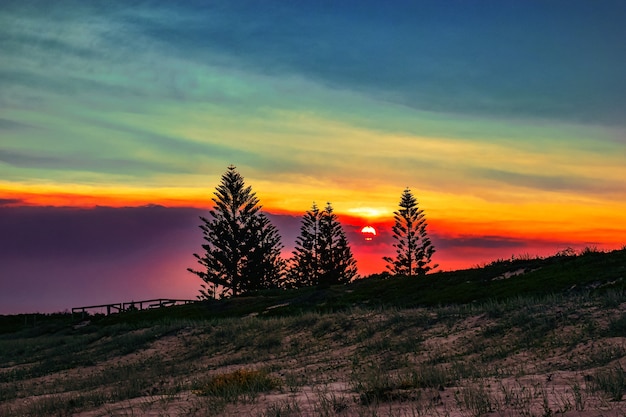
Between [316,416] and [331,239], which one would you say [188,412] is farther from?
[331,239]

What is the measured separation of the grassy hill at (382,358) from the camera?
42.9ft

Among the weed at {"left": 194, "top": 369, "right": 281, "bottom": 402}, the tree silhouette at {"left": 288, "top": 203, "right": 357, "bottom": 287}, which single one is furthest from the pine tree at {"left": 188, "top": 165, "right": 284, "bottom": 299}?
the weed at {"left": 194, "top": 369, "right": 281, "bottom": 402}

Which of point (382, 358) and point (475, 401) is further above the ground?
point (475, 401)

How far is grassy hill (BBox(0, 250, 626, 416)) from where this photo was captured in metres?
13.1

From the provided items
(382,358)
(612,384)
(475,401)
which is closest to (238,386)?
(475,401)

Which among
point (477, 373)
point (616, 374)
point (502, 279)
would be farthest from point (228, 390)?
point (502, 279)

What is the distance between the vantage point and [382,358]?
2325cm

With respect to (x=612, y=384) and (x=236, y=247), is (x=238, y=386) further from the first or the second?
(x=236, y=247)

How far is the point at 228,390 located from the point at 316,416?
4.00 m

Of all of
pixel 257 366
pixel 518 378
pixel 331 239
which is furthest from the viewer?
pixel 331 239

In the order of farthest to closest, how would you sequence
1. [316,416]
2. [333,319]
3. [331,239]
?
[331,239]
[333,319]
[316,416]

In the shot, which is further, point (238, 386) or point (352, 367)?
point (352, 367)

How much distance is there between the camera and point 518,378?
15211 millimetres

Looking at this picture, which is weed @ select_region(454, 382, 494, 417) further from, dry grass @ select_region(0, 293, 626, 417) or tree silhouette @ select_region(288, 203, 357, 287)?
tree silhouette @ select_region(288, 203, 357, 287)
